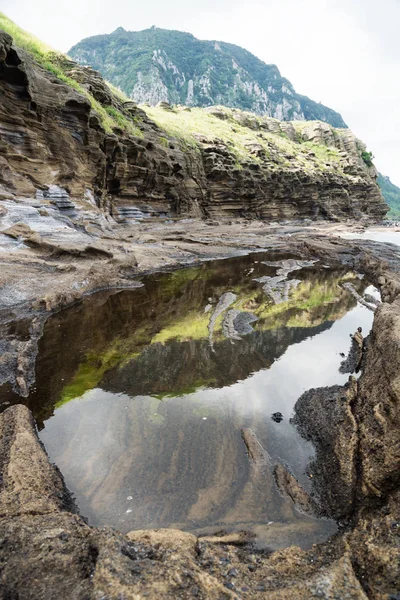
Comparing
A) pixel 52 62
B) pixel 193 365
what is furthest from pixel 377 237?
pixel 193 365

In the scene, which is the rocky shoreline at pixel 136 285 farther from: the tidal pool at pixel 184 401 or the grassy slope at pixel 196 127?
the grassy slope at pixel 196 127

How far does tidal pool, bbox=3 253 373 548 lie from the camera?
5.29m

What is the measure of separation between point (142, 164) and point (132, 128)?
590cm

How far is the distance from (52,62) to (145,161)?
1296 centimetres

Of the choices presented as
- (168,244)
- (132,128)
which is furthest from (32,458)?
(132,128)

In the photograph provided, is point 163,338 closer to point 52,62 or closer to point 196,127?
point 52,62

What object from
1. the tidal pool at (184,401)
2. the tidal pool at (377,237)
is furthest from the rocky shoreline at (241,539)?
the tidal pool at (377,237)

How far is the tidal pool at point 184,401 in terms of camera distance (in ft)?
17.4

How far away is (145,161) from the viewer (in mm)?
36250

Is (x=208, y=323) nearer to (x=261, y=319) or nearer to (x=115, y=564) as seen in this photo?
(x=261, y=319)

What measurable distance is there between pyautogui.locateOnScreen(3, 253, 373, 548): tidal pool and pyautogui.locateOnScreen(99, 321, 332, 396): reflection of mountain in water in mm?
50

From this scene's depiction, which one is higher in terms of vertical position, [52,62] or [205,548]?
[52,62]

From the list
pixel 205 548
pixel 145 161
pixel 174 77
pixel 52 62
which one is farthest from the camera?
pixel 174 77

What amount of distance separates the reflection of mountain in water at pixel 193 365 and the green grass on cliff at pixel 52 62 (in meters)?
28.8
